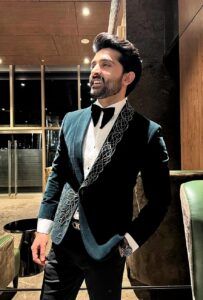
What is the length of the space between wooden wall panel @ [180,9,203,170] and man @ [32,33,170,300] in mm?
2516

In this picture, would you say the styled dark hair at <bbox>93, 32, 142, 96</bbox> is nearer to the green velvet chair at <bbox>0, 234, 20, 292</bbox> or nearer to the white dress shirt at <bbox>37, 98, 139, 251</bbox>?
the white dress shirt at <bbox>37, 98, 139, 251</bbox>

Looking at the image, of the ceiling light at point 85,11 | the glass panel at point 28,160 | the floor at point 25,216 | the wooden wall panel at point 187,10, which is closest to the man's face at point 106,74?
the floor at point 25,216

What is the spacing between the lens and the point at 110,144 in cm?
124

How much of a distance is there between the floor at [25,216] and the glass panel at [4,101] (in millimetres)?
2437

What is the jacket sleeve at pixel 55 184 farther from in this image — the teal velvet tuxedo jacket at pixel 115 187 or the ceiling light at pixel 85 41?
the ceiling light at pixel 85 41

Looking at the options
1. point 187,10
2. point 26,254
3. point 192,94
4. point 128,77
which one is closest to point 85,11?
point 187,10

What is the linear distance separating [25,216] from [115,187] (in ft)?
19.9

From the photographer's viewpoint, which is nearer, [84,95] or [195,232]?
[195,232]

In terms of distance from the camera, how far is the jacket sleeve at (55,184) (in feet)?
4.39

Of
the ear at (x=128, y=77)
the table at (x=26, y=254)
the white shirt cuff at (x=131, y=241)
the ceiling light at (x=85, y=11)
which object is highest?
the ceiling light at (x=85, y=11)

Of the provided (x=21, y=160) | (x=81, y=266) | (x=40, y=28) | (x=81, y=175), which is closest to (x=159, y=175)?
(x=81, y=175)

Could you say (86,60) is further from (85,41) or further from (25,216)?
(25,216)

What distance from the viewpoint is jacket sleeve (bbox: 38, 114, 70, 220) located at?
134 centimetres

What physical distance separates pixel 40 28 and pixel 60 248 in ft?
21.3
